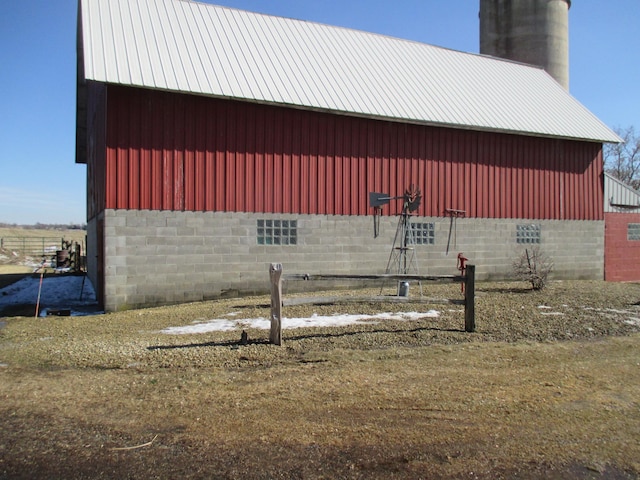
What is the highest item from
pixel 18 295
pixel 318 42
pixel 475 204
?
pixel 318 42

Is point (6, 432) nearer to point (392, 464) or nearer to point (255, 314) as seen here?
point (392, 464)

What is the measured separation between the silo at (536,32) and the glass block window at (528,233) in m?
12.2

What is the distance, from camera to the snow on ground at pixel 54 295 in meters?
13.6

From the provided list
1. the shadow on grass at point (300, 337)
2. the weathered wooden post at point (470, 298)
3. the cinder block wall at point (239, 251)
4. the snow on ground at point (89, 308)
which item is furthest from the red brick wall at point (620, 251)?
the shadow on grass at point (300, 337)

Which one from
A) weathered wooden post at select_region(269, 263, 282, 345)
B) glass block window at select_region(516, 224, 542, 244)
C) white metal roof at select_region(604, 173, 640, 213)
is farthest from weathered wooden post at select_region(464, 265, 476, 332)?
white metal roof at select_region(604, 173, 640, 213)

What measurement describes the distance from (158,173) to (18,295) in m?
6.90

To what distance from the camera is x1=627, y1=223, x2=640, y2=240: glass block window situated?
20.8 m

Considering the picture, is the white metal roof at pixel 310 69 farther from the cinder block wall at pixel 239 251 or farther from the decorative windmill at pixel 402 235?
the cinder block wall at pixel 239 251

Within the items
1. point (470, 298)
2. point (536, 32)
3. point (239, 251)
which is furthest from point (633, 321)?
point (536, 32)

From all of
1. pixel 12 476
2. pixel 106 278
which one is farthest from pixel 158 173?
pixel 12 476

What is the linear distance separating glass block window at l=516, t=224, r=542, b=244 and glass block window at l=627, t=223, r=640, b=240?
17.1 ft

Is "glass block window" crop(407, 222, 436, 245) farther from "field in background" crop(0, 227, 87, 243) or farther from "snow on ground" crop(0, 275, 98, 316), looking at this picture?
"field in background" crop(0, 227, 87, 243)

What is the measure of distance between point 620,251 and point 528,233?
5216 mm

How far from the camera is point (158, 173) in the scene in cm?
1287
